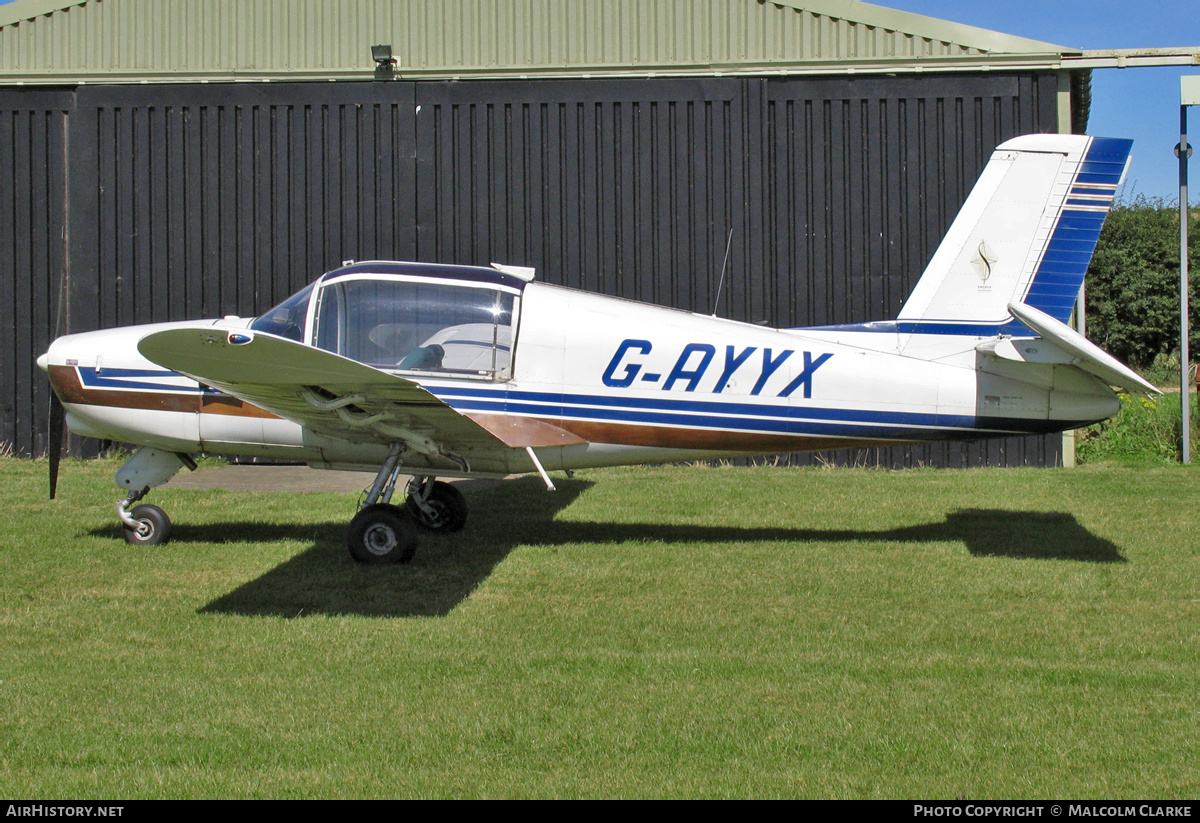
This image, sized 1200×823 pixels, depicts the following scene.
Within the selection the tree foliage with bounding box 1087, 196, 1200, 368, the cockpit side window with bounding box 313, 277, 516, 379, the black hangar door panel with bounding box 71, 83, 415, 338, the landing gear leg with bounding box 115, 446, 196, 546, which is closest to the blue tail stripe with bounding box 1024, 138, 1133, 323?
the cockpit side window with bounding box 313, 277, 516, 379

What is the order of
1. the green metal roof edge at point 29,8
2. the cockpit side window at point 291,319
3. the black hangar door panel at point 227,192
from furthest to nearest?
1. the green metal roof edge at point 29,8
2. the black hangar door panel at point 227,192
3. the cockpit side window at point 291,319

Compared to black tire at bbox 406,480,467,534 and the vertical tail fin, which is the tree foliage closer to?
the vertical tail fin

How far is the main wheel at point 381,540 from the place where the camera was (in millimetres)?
7398

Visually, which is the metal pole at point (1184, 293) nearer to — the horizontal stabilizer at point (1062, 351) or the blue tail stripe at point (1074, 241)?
the blue tail stripe at point (1074, 241)

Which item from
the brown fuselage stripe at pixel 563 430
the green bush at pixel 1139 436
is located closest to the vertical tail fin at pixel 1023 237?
the brown fuselage stripe at pixel 563 430

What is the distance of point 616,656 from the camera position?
17.4 ft

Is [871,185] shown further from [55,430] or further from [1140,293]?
[1140,293]

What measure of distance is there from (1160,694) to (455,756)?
3.08m

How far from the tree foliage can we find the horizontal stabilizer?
2507 cm

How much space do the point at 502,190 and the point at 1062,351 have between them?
7890 mm

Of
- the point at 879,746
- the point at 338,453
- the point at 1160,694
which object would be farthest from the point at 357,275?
the point at 1160,694

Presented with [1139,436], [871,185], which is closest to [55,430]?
[871,185]

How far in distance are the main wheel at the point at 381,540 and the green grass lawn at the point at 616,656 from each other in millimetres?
158

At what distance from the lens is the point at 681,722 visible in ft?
14.4
